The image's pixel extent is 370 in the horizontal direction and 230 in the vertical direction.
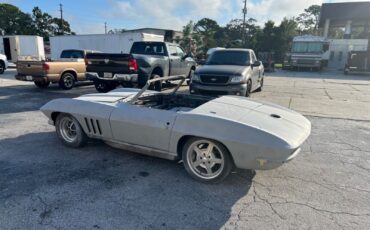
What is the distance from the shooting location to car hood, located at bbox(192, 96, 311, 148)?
3049 millimetres

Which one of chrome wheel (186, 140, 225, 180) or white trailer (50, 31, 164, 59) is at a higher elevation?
white trailer (50, 31, 164, 59)

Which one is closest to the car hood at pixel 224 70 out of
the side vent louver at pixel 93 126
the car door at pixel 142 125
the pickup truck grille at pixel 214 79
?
the pickup truck grille at pixel 214 79

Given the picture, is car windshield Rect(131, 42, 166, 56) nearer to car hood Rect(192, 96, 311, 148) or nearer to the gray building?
car hood Rect(192, 96, 311, 148)

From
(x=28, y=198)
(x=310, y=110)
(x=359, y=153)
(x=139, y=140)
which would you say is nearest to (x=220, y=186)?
(x=139, y=140)

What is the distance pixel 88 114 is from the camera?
3.99 m

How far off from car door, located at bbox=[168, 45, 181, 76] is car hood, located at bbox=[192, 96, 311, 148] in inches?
282

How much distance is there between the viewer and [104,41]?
2119 centimetres

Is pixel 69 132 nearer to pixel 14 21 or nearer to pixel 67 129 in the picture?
pixel 67 129

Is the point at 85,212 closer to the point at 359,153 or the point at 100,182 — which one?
the point at 100,182

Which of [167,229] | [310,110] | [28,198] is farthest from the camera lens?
[310,110]

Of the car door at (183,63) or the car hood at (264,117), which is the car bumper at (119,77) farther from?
the car hood at (264,117)

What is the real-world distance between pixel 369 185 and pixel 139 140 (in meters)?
3.03

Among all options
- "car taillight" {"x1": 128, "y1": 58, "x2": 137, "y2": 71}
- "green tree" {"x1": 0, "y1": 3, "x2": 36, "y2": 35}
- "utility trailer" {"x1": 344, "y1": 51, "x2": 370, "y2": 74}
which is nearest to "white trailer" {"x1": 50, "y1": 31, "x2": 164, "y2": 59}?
"car taillight" {"x1": 128, "y1": 58, "x2": 137, "y2": 71}

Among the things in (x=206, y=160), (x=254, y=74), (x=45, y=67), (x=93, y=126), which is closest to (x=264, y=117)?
(x=206, y=160)
